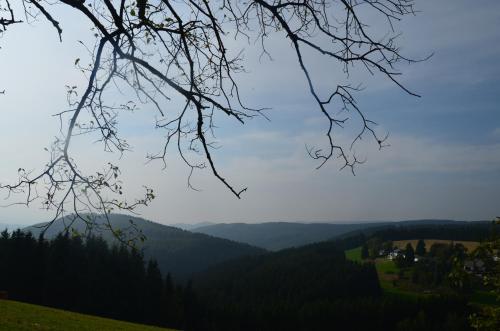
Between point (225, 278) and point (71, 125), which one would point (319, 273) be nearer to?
point (225, 278)

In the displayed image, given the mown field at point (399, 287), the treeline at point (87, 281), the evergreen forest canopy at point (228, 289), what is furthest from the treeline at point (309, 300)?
the treeline at point (87, 281)

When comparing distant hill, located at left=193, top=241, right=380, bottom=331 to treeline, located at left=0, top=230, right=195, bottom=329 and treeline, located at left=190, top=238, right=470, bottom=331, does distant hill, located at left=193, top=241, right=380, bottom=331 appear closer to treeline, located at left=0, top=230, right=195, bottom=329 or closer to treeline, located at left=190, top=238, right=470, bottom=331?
treeline, located at left=190, top=238, right=470, bottom=331

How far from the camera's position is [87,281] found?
49.3 meters

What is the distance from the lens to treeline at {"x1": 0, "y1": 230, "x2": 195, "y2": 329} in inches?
1764

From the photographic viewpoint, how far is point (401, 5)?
11.6 feet

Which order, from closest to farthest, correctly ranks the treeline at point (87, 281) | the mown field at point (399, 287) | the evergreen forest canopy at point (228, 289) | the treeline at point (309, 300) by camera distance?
the treeline at point (87, 281) < the evergreen forest canopy at point (228, 289) < the treeline at point (309, 300) < the mown field at point (399, 287)

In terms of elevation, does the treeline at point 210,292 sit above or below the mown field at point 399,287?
above

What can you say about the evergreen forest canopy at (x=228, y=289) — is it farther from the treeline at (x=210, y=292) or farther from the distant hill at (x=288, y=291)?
the distant hill at (x=288, y=291)

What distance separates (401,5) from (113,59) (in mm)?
2295

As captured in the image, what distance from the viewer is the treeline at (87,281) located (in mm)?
44812

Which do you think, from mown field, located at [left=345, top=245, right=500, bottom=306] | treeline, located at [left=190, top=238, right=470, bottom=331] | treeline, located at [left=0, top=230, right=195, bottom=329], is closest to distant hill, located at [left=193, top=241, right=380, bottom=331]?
treeline, located at [left=190, top=238, right=470, bottom=331]

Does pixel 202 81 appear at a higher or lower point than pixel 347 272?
higher

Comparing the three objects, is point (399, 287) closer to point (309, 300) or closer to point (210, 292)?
point (309, 300)

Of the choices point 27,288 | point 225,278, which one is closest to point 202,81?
point 27,288
